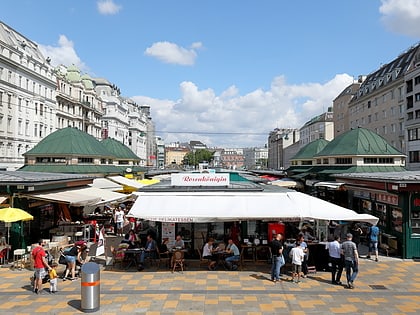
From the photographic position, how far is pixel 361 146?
33469 mm

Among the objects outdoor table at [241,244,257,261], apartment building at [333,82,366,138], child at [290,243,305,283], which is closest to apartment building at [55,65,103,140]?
apartment building at [333,82,366,138]

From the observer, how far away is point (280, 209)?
15.0 meters

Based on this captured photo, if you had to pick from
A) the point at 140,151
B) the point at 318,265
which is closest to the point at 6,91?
the point at 318,265

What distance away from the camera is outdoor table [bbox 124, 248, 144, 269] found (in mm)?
15289

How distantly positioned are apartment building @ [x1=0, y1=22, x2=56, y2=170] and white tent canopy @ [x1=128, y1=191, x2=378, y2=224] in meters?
41.4

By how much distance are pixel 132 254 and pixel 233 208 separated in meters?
4.42

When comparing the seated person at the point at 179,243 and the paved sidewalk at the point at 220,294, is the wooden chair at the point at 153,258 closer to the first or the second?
the paved sidewalk at the point at 220,294

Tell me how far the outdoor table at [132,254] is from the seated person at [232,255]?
3360 mm

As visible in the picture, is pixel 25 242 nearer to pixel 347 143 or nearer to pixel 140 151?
pixel 347 143

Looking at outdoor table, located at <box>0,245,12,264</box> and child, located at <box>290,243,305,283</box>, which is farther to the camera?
outdoor table, located at <box>0,245,12,264</box>

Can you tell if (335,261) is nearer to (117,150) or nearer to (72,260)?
(72,260)

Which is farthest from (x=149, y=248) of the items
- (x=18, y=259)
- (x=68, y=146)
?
(x=68, y=146)

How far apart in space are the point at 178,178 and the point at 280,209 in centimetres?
507

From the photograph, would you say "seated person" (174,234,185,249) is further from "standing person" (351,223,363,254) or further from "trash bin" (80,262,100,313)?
"standing person" (351,223,363,254)
